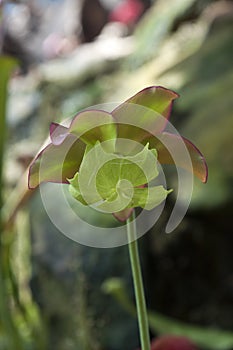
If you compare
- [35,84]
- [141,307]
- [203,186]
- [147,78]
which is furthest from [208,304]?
[141,307]

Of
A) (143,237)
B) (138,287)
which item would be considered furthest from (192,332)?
(138,287)

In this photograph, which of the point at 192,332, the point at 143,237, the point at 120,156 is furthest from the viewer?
the point at 143,237

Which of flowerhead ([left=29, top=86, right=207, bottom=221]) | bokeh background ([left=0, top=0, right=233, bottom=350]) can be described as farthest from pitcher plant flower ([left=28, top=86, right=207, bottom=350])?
bokeh background ([left=0, top=0, right=233, bottom=350])

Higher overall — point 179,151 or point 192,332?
point 179,151

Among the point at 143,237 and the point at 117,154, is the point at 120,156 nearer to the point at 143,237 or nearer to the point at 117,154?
the point at 117,154

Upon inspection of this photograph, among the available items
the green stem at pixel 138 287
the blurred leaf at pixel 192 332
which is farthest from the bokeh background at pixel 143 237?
the green stem at pixel 138 287

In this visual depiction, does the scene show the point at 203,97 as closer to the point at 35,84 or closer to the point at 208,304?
the point at 208,304

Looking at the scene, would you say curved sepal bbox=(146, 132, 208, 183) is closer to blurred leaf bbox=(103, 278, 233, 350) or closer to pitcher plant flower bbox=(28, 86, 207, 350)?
pitcher plant flower bbox=(28, 86, 207, 350)
